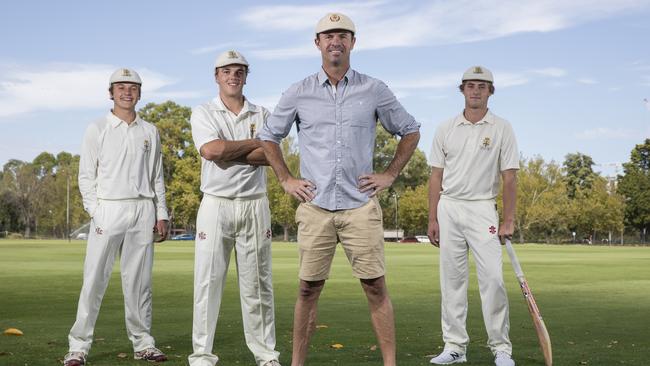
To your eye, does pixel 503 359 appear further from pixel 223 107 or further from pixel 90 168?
pixel 90 168

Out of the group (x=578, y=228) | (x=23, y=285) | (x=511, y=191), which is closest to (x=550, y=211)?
(x=578, y=228)

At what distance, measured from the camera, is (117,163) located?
923 cm

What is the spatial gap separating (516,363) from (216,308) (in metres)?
3.20

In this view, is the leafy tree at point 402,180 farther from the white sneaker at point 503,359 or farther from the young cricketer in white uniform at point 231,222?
the young cricketer in white uniform at point 231,222

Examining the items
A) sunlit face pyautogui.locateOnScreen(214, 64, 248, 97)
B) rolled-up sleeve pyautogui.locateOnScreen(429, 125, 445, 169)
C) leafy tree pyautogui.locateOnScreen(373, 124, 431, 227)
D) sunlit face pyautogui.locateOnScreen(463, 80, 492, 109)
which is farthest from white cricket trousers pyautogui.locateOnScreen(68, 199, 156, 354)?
leafy tree pyautogui.locateOnScreen(373, 124, 431, 227)

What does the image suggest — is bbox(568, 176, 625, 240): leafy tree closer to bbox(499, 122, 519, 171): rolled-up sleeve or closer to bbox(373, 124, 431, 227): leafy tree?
bbox(373, 124, 431, 227): leafy tree

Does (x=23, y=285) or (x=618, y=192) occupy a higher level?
(x=618, y=192)

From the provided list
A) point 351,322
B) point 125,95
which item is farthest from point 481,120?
point 351,322

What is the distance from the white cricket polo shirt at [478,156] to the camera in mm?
9094

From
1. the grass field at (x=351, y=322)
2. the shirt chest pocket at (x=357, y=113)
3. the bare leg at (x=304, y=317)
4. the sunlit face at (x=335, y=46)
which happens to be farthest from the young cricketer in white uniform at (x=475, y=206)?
the sunlit face at (x=335, y=46)

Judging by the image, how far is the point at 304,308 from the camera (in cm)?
701

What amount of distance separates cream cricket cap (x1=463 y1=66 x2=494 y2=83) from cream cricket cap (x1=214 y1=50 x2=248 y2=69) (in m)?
2.44

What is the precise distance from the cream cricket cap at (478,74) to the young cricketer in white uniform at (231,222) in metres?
2.27

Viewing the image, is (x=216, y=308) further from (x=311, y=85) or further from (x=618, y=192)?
(x=618, y=192)
